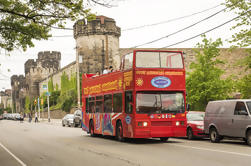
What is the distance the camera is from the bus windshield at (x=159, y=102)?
16438mm

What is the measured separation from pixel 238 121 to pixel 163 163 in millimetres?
6147

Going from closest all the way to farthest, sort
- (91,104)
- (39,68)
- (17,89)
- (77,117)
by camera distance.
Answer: (91,104)
(77,117)
(39,68)
(17,89)

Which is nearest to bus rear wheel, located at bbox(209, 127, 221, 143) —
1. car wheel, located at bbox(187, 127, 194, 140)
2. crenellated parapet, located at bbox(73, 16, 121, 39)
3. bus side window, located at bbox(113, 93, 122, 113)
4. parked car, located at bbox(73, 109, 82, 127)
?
car wheel, located at bbox(187, 127, 194, 140)

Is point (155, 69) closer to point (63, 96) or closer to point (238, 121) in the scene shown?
point (238, 121)

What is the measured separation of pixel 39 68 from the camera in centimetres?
10900

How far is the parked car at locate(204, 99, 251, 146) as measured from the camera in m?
15.0

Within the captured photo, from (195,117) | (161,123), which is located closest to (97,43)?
(195,117)

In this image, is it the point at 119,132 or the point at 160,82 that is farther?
the point at 119,132

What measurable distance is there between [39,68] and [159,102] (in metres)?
95.8

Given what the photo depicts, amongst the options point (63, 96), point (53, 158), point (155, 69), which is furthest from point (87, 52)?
point (53, 158)

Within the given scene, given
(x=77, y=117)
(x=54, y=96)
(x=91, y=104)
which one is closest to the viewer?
(x=91, y=104)

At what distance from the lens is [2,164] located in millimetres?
11336

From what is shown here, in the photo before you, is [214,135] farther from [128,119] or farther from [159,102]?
[128,119]

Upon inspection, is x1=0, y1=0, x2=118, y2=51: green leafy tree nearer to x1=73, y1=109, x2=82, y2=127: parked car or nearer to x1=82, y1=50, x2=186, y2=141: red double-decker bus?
x1=82, y1=50, x2=186, y2=141: red double-decker bus
